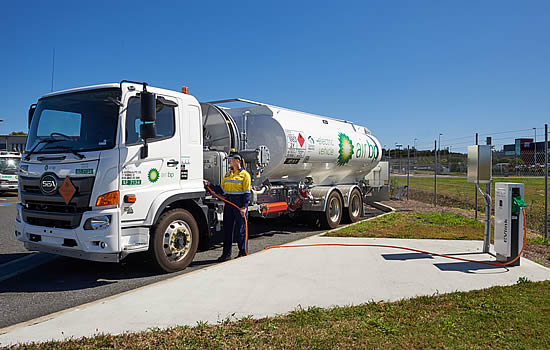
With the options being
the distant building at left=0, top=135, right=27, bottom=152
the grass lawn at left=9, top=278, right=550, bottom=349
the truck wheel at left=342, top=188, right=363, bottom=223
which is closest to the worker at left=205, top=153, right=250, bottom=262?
the grass lawn at left=9, top=278, right=550, bottom=349

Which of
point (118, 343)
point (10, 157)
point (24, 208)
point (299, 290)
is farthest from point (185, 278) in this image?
Result: point (10, 157)

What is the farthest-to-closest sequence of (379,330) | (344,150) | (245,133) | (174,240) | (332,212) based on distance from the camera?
(344,150) < (332,212) < (245,133) < (174,240) < (379,330)

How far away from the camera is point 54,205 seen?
19.7ft

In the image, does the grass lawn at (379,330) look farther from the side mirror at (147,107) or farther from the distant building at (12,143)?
the distant building at (12,143)

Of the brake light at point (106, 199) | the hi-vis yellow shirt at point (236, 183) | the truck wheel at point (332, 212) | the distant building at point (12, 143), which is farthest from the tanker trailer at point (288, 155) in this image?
the distant building at point (12, 143)

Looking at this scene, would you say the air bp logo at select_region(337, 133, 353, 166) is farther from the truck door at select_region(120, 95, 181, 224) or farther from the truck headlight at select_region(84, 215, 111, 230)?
the truck headlight at select_region(84, 215, 111, 230)

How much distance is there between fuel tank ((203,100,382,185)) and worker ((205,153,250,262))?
1.38 m

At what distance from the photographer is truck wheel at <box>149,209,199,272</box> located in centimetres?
637

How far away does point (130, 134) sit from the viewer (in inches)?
239

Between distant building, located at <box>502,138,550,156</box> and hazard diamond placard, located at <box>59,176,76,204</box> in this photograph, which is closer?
hazard diamond placard, located at <box>59,176,76,204</box>

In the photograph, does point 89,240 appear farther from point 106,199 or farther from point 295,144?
point 295,144

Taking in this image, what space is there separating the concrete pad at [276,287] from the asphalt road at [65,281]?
1.25ft

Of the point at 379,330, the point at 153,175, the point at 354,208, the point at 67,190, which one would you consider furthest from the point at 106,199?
the point at 354,208

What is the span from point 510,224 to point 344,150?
6271 mm
